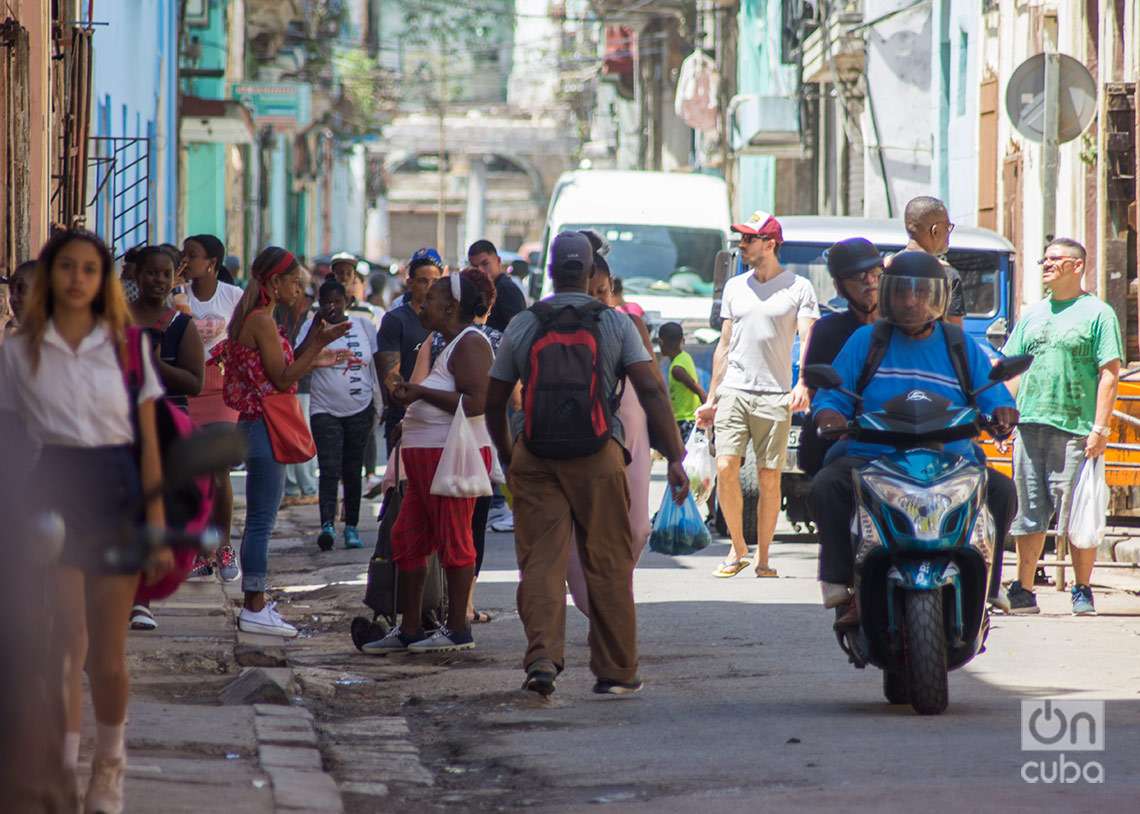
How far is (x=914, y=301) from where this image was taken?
8062mm

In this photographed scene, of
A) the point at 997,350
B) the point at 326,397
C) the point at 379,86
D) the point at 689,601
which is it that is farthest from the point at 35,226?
the point at 379,86

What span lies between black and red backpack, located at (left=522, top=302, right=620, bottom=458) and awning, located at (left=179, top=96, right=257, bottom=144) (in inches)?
861

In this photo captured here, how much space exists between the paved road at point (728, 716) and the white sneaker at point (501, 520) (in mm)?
3466

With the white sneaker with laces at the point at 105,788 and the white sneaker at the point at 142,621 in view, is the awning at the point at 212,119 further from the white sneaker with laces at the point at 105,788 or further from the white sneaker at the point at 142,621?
the white sneaker with laces at the point at 105,788

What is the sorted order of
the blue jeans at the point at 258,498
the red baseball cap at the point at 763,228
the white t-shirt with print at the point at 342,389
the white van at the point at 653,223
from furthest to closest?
the white van at the point at 653,223
the white t-shirt with print at the point at 342,389
the red baseball cap at the point at 763,228
the blue jeans at the point at 258,498

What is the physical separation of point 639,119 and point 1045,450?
1908 inches

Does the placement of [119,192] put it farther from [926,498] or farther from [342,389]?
[926,498]

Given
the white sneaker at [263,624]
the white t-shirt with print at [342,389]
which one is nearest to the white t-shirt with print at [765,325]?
the white t-shirt with print at [342,389]

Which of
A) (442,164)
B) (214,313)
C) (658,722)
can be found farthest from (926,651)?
(442,164)

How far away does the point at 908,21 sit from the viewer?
1125 inches

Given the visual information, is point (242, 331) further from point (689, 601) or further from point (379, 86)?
point (379, 86)

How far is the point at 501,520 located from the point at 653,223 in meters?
11.0

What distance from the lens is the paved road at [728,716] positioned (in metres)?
6.54

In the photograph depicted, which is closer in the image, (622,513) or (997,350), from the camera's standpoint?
(622,513)
